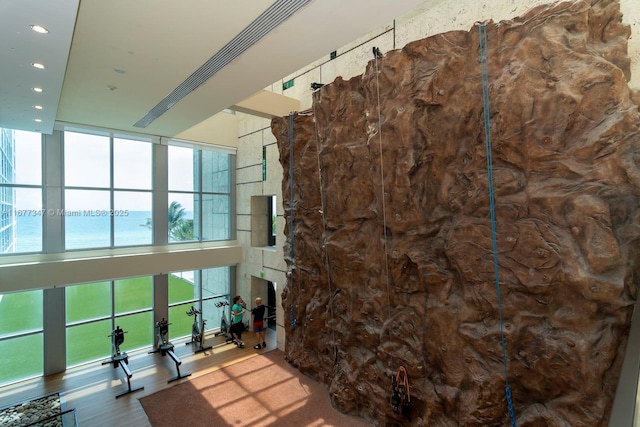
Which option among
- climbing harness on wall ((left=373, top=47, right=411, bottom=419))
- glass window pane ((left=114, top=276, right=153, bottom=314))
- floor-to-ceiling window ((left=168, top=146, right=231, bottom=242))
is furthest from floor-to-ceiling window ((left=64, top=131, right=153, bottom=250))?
climbing harness on wall ((left=373, top=47, right=411, bottom=419))

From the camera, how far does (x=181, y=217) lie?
8984mm

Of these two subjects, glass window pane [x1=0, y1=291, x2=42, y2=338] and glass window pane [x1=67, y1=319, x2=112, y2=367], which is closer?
glass window pane [x1=0, y1=291, x2=42, y2=338]

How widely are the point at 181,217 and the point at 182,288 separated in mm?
2032

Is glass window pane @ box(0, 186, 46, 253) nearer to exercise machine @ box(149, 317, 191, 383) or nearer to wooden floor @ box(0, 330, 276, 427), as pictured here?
wooden floor @ box(0, 330, 276, 427)

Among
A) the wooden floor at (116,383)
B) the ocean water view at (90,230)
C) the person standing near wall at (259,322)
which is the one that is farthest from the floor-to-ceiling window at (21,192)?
the person standing near wall at (259,322)

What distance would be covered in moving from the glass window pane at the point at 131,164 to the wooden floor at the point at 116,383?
4337mm

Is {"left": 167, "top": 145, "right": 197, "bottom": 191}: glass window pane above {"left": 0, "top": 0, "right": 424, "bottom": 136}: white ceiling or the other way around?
the other way around

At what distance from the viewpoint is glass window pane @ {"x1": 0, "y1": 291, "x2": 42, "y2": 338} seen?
6.70 meters

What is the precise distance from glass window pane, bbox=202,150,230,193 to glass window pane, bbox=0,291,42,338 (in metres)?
4.62

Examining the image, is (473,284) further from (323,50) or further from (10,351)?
(10,351)

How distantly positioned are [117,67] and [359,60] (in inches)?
154

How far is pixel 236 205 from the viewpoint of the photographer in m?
9.86

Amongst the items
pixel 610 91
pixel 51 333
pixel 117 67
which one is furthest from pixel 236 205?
pixel 610 91

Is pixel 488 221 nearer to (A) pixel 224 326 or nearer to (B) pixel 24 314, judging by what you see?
(A) pixel 224 326
